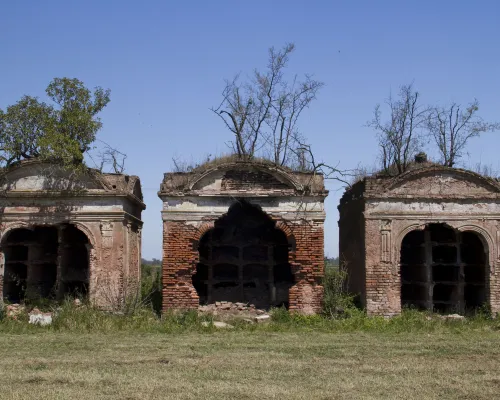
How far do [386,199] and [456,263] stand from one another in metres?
2.72

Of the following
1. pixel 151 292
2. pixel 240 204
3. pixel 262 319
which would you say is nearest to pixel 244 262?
pixel 240 204

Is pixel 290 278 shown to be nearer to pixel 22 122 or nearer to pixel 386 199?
pixel 386 199

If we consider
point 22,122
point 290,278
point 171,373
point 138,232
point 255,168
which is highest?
point 22,122

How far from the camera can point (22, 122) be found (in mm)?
17328

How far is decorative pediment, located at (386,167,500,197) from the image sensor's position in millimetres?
16969

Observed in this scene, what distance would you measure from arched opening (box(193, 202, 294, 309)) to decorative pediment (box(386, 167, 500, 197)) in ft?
12.1

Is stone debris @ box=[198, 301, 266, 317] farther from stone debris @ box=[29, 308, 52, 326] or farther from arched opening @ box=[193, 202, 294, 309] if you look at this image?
stone debris @ box=[29, 308, 52, 326]

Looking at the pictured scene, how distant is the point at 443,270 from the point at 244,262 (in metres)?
Answer: 5.55

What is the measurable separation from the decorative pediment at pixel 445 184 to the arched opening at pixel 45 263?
8.79 metres

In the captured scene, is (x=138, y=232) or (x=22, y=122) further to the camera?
(x=138, y=232)

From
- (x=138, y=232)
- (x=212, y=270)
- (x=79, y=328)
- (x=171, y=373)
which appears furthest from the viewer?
(x=138, y=232)

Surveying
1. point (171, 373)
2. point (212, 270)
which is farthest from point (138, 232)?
point (171, 373)

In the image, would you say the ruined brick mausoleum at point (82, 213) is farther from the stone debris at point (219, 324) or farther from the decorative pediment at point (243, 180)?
the stone debris at point (219, 324)

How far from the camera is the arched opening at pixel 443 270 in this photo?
17.6 meters
